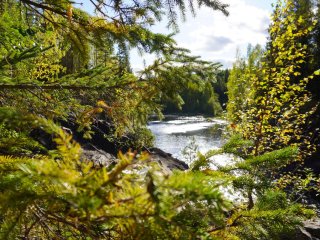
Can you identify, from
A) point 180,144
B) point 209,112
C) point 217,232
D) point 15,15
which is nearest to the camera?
point 217,232

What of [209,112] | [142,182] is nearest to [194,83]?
[142,182]

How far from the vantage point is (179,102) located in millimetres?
3551

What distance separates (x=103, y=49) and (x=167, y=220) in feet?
9.52

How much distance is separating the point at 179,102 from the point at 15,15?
1.95 metres

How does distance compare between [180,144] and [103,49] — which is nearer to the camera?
[103,49]

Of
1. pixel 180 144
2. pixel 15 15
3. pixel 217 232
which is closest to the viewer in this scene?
pixel 217 232

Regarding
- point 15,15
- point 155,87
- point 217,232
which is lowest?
point 217,232

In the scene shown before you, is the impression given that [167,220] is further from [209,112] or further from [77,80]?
[209,112]

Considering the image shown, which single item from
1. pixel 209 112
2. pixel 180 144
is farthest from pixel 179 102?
A: pixel 209 112

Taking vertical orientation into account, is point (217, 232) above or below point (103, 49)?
below

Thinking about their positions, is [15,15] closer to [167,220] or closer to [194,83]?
[194,83]

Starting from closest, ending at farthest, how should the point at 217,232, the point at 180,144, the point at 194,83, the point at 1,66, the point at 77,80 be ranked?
the point at 217,232 → the point at 1,66 → the point at 77,80 → the point at 194,83 → the point at 180,144

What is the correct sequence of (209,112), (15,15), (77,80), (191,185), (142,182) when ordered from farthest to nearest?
(209,112), (15,15), (77,80), (142,182), (191,185)

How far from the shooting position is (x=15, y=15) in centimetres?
321
